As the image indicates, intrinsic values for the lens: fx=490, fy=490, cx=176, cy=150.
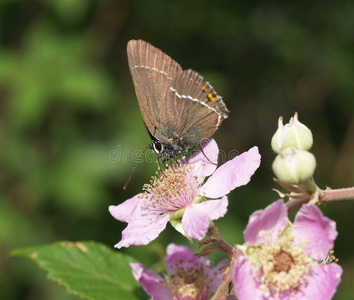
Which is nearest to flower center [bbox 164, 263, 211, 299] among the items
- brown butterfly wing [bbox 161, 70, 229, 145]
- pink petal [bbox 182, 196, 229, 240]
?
pink petal [bbox 182, 196, 229, 240]

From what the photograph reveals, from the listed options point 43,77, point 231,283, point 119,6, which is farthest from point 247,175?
point 119,6

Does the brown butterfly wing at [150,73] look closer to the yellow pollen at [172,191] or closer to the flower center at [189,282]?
the yellow pollen at [172,191]

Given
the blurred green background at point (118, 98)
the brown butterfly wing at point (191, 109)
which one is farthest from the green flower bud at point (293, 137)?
the blurred green background at point (118, 98)

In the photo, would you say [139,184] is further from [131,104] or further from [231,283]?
[231,283]

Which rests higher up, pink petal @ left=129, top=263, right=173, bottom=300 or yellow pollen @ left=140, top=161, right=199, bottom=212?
yellow pollen @ left=140, top=161, right=199, bottom=212

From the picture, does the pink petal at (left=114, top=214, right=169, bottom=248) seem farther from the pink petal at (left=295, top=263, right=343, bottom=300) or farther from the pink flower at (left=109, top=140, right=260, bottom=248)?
the pink petal at (left=295, top=263, right=343, bottom=300)

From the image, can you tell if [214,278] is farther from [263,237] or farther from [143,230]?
[263,237]

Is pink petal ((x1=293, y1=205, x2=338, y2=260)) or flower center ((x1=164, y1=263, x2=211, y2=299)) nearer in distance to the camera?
pink petal ((x1=293, y1=205, x2=338, y2=260))
